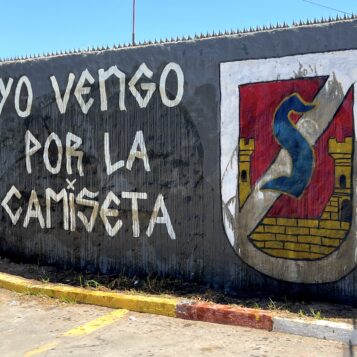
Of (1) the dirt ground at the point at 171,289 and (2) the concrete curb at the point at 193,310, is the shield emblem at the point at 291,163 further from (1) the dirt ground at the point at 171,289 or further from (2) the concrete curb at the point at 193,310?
(2) the concrete curb at the point at 193,310

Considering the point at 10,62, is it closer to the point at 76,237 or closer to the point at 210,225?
the point at 76,237

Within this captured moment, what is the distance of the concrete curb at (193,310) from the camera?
4.35 meters

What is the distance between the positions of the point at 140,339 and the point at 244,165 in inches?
77.8

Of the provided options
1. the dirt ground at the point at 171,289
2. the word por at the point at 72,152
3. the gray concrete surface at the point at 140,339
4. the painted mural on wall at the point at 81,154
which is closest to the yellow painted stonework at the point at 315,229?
the dirt ground at the point at 171,289

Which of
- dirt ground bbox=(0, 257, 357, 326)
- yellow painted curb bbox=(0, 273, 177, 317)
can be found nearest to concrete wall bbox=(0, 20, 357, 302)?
dirt ground bbox=(0, 257, 357, 326)

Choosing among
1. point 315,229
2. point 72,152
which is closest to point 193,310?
point 315,229

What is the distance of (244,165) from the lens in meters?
5.19

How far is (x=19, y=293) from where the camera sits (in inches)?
235

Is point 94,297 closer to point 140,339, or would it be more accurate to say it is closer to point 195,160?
point 140,339

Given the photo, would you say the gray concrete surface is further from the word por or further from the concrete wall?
the word por

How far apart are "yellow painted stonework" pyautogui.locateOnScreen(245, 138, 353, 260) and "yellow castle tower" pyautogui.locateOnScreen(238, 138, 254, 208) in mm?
10

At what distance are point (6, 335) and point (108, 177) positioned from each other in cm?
214

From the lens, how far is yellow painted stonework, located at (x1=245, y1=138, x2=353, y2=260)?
4758mm

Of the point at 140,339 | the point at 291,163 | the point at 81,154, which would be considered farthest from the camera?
the point at 81,154
